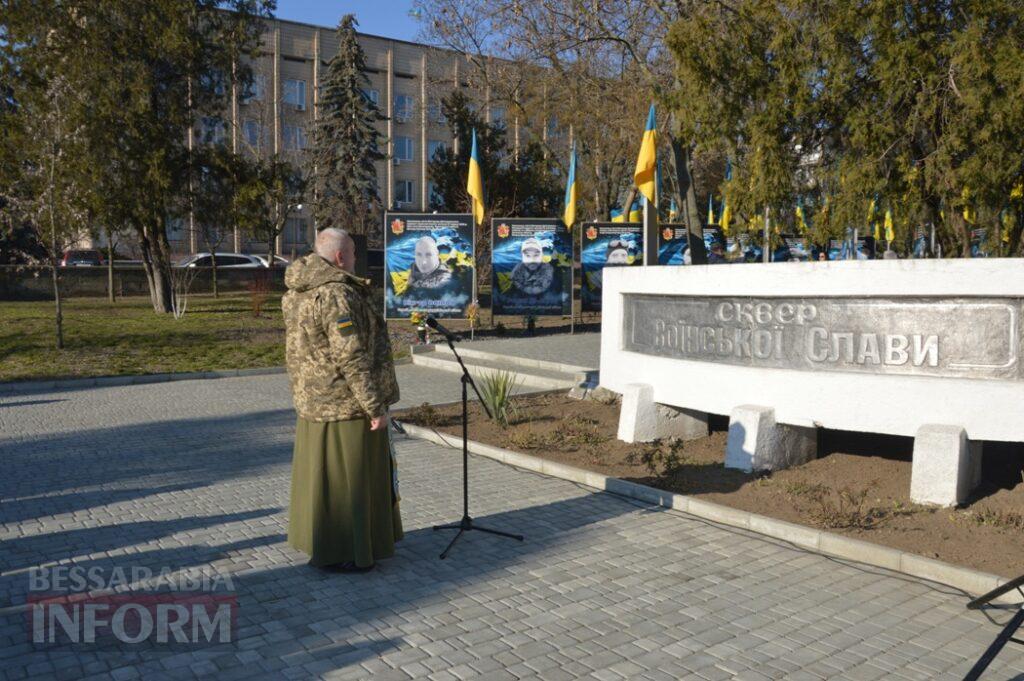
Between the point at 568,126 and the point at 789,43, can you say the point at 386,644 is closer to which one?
the point at 789,43

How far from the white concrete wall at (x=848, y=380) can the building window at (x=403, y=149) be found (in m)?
61.5

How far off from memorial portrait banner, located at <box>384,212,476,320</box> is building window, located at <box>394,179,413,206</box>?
1930 inches

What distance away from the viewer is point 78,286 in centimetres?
3306

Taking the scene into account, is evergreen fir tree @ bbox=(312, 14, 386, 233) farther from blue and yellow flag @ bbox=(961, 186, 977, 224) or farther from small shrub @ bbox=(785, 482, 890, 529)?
small shrub @ bbox=(785, 482, 890, 529)

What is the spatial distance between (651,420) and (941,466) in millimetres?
3051

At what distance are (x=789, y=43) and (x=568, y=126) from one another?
18.7 meters

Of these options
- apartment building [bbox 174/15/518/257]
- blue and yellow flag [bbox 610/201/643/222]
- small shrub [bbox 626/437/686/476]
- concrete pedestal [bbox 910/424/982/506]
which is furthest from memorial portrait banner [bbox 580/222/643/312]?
apartment building [bbox 174/15/518/257]

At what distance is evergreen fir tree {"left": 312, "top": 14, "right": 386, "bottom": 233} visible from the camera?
162ft

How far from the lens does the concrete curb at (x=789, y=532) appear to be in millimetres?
5605

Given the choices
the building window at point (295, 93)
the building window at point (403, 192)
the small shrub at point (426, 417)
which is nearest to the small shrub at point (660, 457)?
the small shrub at point (426, 417)

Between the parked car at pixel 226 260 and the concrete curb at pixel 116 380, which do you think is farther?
the parked car at pixel 226 260

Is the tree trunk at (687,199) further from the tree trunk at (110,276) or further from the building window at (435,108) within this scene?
the building window at (435,108)

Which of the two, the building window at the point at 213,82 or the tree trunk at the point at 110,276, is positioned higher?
the building window at the point at 213,82

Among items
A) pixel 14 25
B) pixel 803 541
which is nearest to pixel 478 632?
pixel 803 541
